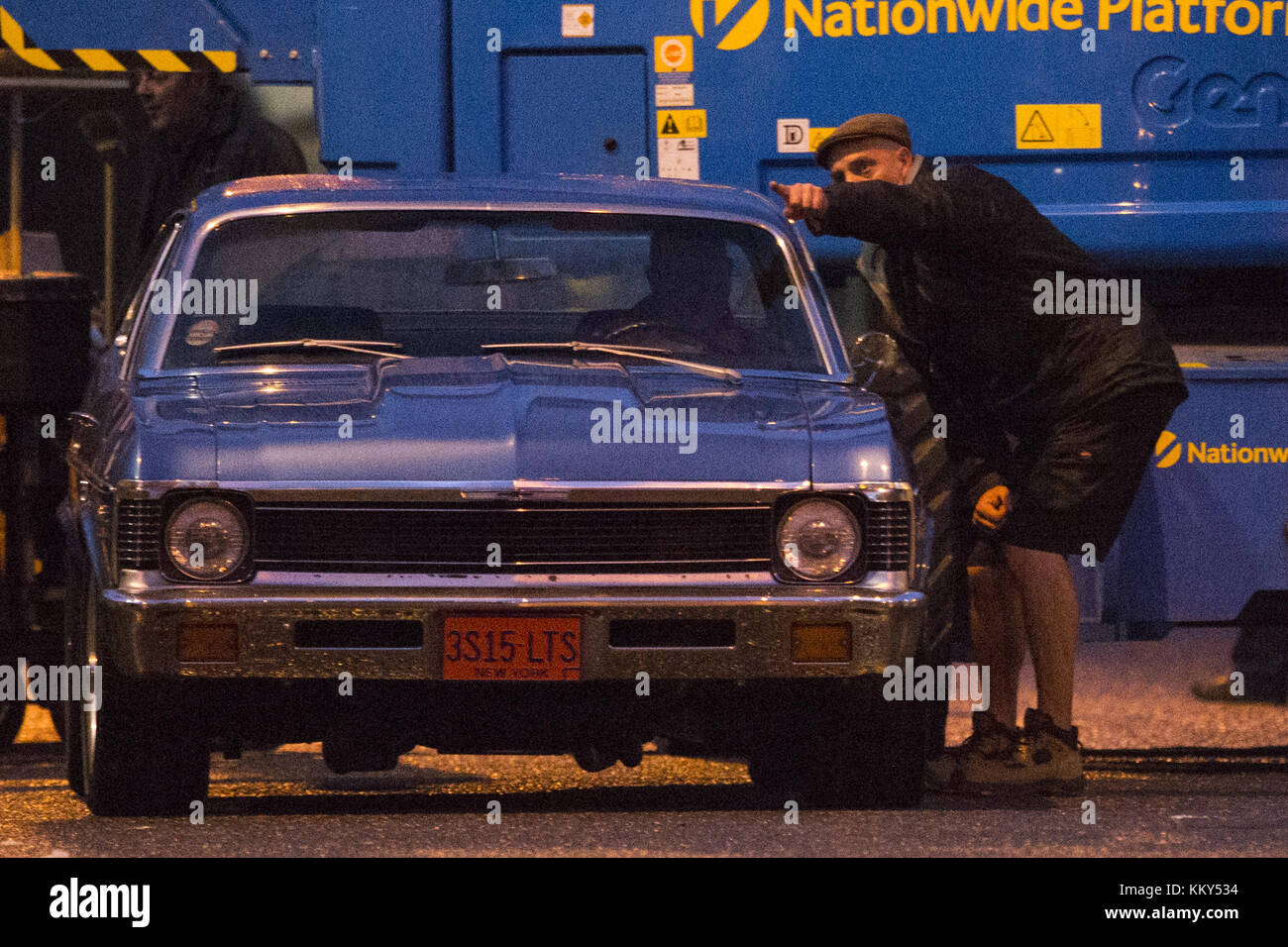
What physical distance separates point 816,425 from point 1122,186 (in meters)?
3.12

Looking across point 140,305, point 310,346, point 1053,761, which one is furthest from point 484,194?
point 1053,761

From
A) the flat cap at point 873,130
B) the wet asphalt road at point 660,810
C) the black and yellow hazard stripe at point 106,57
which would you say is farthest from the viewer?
the black and yellow hazard stripe at point 106,57

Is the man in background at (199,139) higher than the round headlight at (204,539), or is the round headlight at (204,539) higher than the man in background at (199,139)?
the man in background at (199,139)

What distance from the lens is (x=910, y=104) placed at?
906cm

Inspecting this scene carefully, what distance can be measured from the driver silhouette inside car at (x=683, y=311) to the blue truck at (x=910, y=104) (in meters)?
1.53

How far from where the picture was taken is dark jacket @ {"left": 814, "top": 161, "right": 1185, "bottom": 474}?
Answer: 746cm

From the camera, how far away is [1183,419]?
339 inches

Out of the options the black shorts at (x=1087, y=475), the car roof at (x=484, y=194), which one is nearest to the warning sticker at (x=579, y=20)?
the car roof at (x=484, y=194)

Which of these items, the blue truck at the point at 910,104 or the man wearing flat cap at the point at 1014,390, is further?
the blue truck at the point at 910,104

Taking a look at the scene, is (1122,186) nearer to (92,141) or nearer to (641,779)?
→ (641,779)

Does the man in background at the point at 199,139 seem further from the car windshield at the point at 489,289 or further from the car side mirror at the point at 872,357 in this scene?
the car side mirror at the point at 872,357

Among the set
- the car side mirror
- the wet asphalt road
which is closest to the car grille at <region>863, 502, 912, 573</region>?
the wet asphalt road

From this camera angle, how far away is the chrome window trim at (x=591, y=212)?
7.24 m


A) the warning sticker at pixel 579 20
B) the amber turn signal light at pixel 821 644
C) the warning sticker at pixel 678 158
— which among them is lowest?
the amber turn signal light at pixel 821 644
